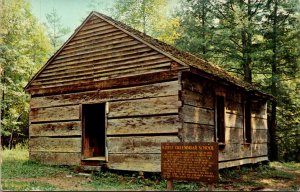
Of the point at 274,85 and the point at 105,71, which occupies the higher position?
the point at 274,85

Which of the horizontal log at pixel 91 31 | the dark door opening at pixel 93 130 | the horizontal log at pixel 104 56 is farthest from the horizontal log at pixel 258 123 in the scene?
the horizontal log at pixel 91 31

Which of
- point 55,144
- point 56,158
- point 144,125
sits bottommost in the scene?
point 56,158

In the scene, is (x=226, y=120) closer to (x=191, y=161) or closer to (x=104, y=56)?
(x=104, y=56)

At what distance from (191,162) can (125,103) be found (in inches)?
182

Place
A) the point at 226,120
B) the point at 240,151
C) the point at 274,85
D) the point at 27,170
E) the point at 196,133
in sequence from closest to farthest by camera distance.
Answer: the point at 196,133 → the point at 27,170 → the point at 226,120 → the point at 240,151 → the point at 274,85

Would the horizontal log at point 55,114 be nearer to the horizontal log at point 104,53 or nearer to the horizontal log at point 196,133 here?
the horizontal log at point 104,53

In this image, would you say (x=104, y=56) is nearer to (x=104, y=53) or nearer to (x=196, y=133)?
(x=104, y=53)

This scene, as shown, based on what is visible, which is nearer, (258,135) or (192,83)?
(192,83)

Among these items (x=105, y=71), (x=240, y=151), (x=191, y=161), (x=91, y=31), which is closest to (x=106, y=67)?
(x=105, y=71)

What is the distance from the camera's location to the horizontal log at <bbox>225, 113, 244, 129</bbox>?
14828mm

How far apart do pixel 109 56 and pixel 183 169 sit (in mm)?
6129

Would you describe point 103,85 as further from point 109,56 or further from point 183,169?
point 183,169

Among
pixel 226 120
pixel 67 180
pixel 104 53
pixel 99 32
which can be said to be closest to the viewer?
pixel 67 180

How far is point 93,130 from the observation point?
51.8 feet
